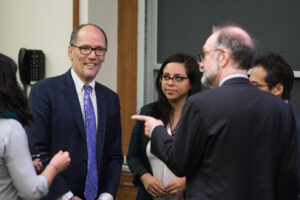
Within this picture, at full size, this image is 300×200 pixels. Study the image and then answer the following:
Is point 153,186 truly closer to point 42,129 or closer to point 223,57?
point 42,129

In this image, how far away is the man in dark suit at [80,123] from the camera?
107 inches

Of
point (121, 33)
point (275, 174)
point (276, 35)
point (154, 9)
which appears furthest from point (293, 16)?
point (275, 174)

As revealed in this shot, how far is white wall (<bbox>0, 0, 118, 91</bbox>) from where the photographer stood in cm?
406

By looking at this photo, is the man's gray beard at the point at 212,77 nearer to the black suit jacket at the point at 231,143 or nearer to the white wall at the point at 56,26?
the black suit jacket at the point at 231,143

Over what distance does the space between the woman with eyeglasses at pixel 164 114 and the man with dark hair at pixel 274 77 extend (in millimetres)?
427

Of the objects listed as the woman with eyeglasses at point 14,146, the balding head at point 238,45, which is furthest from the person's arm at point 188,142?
the woman with eyeglasses at point 14,146

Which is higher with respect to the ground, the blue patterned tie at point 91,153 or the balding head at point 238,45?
the balding head at point 238,45

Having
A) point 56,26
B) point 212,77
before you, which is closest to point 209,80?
point 212,77

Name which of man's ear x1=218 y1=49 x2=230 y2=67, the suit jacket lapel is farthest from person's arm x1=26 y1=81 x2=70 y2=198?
man's ear x1=218 y1=49 x2=230 y2=67

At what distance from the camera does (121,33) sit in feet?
13.7

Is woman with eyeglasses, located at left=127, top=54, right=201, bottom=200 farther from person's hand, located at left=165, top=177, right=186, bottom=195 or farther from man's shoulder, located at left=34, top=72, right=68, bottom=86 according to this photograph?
man's shoulder, located at left=34, top=72, right=68, bottom=86

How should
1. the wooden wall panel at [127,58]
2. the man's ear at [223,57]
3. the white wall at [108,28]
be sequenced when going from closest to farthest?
the man's ear at [223,57], the white wall at [108,28], the wooden wall panel at [127,58]

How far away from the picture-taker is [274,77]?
9.45 ft

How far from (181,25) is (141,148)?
1.33 metres
